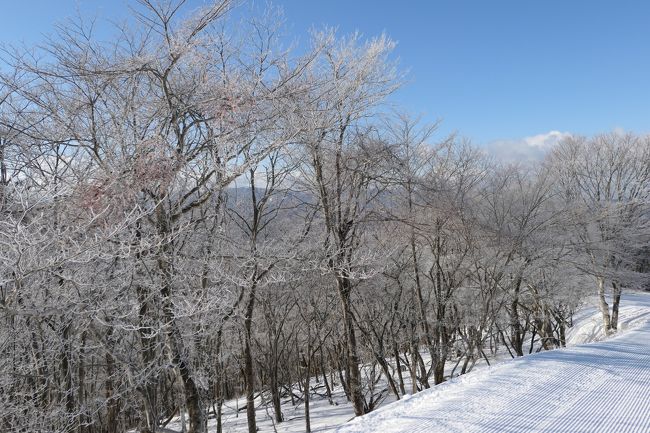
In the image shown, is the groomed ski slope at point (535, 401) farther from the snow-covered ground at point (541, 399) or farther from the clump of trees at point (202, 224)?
the clump of trees at point (202, 224)

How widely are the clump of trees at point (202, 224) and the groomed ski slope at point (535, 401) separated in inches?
93.6

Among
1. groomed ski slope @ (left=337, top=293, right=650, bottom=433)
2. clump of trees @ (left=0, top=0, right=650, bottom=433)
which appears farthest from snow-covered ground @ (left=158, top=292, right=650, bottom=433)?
clump of trees @ (left=0, top=0, right=650, bottom=433)

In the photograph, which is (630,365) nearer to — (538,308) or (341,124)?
(341,124)

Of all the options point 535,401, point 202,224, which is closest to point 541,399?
point 535,401

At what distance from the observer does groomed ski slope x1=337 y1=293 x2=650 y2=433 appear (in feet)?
13.8

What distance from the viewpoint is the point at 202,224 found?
30.5ft

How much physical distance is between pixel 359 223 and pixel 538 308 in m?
11.2

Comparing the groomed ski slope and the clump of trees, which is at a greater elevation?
the clump of trees

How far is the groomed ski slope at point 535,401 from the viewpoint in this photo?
419 centimetres

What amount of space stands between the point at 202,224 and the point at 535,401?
6732 millimetres

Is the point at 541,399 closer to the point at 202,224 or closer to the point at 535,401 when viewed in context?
the point at 535,401

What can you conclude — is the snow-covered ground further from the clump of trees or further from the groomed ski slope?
the clump of trees

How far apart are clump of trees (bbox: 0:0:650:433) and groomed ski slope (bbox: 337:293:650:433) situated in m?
2.38

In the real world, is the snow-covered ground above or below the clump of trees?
below
